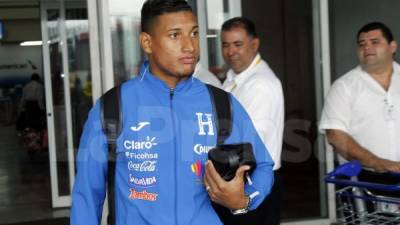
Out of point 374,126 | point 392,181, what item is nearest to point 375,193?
point 392,181

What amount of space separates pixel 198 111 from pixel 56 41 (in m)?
4.58

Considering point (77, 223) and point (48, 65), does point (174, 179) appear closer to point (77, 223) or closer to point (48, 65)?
point (77, 223)

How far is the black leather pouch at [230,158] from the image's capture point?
159cm

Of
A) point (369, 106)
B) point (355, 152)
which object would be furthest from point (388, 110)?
point (355, 152)

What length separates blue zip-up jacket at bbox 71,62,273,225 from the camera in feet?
5.48

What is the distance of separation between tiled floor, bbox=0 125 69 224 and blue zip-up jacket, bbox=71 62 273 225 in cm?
436

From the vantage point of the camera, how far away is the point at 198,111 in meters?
1.73

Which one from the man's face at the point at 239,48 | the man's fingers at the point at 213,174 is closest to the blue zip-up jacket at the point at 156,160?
the man's fingers at the point at 213,174

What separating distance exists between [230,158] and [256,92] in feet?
4.30

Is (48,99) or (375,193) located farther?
(48,99)

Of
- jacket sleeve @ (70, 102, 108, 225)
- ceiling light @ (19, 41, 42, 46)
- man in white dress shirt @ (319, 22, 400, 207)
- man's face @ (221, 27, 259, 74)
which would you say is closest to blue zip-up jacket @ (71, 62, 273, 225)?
jacket sleeve @ (70, 102, 108, 225)

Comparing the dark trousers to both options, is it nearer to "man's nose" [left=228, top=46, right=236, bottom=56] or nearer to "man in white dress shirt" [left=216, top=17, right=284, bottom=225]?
"man in white dress shirt" [left=216, top=17, right=284, bottom=225]

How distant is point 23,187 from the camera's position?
795cm

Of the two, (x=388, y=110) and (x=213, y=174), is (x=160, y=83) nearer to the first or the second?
(x=213, y=174)
